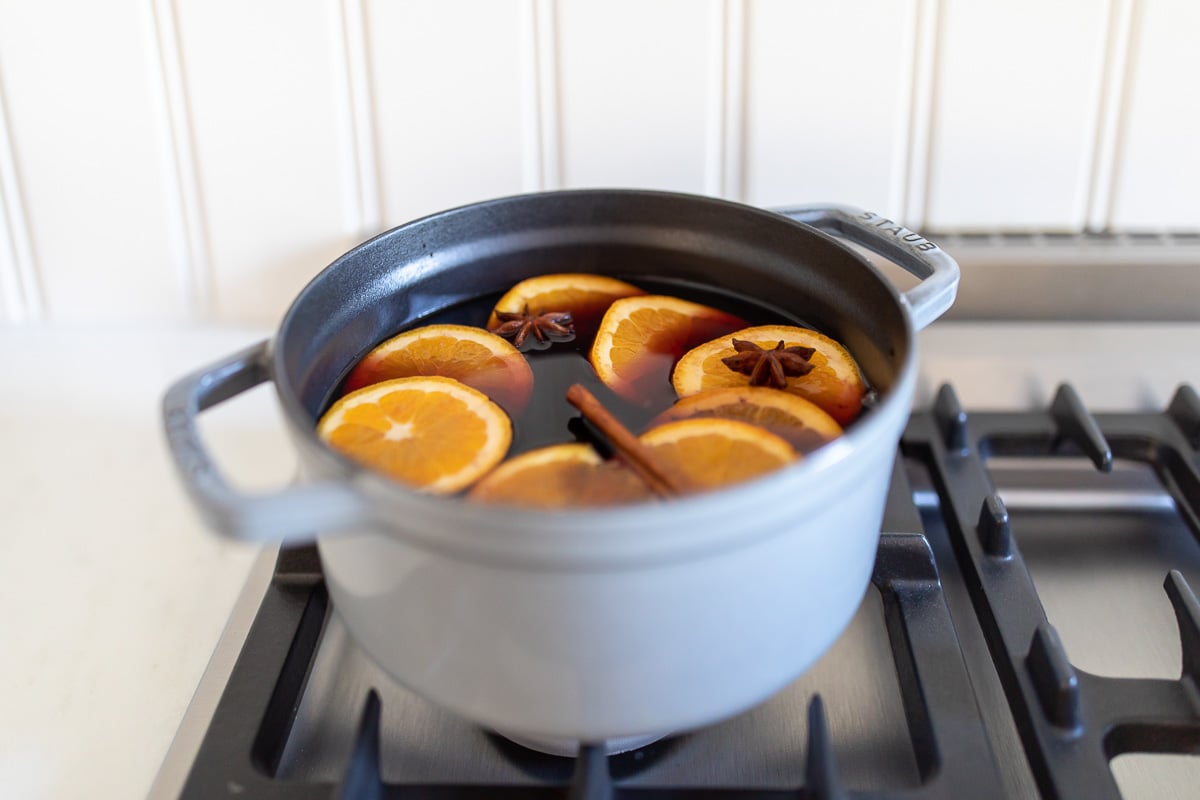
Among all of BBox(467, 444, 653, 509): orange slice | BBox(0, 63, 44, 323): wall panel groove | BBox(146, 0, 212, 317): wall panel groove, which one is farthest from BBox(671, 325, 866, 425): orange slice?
BBox(0, 63, 44, 323): wall panel groove

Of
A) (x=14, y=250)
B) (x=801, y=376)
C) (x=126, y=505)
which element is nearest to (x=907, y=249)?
(x=801, y=376)

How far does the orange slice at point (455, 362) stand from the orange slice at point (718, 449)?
13 cm

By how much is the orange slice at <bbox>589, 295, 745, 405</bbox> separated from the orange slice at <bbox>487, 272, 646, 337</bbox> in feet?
0.06

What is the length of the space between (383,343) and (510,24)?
0.30 m

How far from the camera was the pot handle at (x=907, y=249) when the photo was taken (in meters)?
0.62

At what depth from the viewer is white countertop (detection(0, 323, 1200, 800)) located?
2.22ft

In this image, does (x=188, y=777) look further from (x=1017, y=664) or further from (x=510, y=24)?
(x=510, y=24)

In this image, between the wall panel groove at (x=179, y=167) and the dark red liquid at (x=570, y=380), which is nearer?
the dark red liquid at (x=570, y=380)

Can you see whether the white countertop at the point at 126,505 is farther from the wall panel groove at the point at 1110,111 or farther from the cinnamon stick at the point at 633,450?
the cinnamon stick at the point at 633,450

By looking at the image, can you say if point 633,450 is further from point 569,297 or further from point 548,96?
point 548,96

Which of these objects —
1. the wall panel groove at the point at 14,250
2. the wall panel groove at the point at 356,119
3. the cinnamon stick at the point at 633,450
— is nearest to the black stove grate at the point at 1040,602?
the cinnamon stick at the point at 633,450

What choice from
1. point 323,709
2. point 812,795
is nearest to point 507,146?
point 323,709

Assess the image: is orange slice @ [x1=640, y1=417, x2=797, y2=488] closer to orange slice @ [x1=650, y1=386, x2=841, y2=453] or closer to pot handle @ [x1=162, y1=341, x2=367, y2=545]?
orange slice @ [x1=650, y1=386, x2=841, y2=453]

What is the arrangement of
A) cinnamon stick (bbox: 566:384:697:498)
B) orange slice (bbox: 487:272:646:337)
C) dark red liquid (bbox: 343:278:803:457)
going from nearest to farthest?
cinnamon stick (bbox: 566:384:697:498)
dark red liquid (bbox: 343:278:803:457)
orange slice (bbox: 487:272:646:337)
